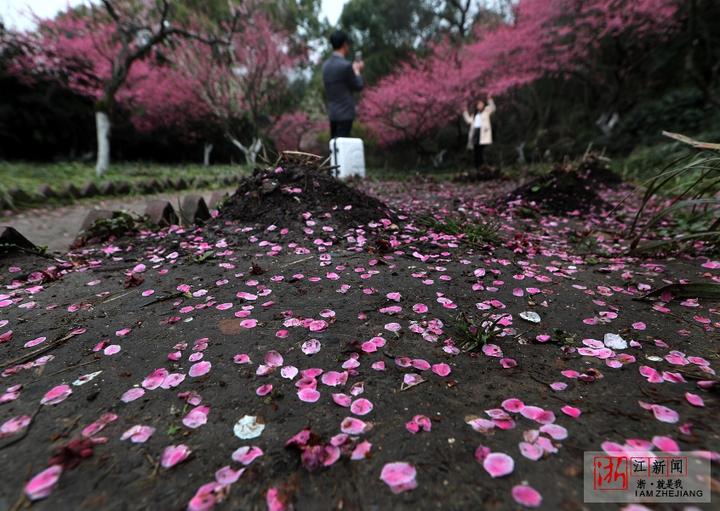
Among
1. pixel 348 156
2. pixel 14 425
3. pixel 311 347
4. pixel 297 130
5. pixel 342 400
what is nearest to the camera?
pixel 14 425

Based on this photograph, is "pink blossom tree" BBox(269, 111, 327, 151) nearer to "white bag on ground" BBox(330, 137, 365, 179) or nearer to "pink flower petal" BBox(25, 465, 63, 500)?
"white bag on ground" BBox(330, 137, 365, 179)

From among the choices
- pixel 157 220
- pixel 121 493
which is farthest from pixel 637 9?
pixel 121 493

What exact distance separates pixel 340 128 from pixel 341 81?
28.7 inches

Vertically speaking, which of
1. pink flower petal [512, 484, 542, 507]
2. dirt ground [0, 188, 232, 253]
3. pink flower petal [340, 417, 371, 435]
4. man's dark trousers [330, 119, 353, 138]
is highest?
man's dark trousers [330, 119, 353, 138]

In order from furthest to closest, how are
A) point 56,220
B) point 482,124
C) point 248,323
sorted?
1. point 482,124
2. point 56,220
3. point 248,323

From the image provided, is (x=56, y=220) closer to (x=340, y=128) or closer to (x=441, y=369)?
(x=340, y=128)

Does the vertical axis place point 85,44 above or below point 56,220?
above

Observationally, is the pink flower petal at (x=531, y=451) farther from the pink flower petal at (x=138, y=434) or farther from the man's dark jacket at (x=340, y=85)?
the man's dark jacket at (x=340, y=85)

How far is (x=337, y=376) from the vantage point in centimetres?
128

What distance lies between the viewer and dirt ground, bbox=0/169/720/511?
89 cm

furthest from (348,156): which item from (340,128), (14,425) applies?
(14,425)

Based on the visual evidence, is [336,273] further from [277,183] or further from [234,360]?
[277,183]

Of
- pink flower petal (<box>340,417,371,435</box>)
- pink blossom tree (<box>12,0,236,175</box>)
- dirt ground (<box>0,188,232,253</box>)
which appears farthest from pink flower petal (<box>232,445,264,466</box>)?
pink blossom tree (<box>12,0,236,175</box>)

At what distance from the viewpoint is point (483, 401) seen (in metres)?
1.16
